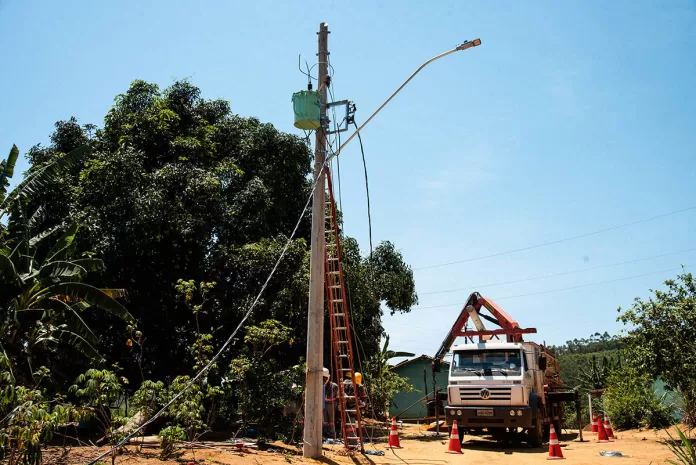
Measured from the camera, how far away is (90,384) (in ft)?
33.4

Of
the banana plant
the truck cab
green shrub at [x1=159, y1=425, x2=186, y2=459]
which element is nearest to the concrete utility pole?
green shrub at [x1=159, y1=425, x2=186, y2=459]

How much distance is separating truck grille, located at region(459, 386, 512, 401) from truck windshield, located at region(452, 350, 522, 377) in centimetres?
43

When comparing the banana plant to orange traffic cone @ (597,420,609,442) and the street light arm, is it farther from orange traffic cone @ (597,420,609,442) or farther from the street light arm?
orange traffic cone @ (597,420,609,442)

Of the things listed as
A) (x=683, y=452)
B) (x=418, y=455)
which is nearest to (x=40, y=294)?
(x=418, y=455)

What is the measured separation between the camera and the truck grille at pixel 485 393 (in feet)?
52.7

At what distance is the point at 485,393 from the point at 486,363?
0.97 metres

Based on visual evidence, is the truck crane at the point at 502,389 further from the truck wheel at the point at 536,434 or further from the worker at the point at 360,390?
the worker at the point at 360,390

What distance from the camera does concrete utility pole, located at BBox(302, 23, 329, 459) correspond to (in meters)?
12.3

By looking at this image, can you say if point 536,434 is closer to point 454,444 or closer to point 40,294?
point 454,444

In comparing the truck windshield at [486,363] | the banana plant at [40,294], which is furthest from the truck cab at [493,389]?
the banana plant at [40,294]

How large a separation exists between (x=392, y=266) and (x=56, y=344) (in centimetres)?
1412

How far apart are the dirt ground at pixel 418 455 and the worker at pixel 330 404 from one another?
1.39 m

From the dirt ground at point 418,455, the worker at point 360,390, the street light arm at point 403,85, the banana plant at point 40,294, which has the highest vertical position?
the street light arm at point 403,85

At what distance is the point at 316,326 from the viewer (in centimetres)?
1252
